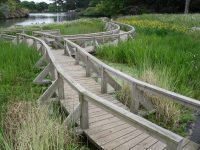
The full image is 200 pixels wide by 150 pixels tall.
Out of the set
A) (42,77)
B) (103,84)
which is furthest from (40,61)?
(103,84)

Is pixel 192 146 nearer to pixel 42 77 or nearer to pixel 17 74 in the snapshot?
pixel 42 77

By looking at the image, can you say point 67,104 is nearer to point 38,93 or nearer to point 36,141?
point 38,93

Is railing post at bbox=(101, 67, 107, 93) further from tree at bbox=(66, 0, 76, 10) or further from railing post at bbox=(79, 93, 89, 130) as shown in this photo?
tree at bbox=(66, 0, 76, 10)

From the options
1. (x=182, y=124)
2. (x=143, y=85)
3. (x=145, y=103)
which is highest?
(x=143, y=85)

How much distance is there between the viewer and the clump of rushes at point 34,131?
3.73 m

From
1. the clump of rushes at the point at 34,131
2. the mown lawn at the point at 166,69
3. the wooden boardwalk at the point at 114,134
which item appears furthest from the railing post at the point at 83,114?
the mown lawn at the point at 166,69

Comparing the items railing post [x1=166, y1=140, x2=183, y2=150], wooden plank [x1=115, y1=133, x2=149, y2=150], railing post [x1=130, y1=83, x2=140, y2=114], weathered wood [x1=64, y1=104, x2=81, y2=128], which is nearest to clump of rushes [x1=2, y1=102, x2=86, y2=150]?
weathered wood [x1=64, y1=104, x2=81, y2=128]

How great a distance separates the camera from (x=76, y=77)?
27.6 feet

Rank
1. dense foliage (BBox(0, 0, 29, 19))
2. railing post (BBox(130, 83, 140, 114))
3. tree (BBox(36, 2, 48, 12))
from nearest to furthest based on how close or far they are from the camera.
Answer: railing post (BBox(130, 83, 140, 114)) < dense foliage (BBox(0, 0, 29, 19)) < tree (BBox(36, 2, 48, 12))

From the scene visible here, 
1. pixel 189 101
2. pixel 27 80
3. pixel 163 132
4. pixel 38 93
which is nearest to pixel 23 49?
pixel 27 80

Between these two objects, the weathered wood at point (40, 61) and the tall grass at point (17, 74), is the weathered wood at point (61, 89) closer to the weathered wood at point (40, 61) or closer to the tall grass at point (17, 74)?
the tall grass at point (17, 74)

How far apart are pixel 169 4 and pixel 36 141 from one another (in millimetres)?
50199

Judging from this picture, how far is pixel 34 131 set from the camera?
3.77 meters

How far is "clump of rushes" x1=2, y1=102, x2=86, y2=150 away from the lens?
3.73 m
